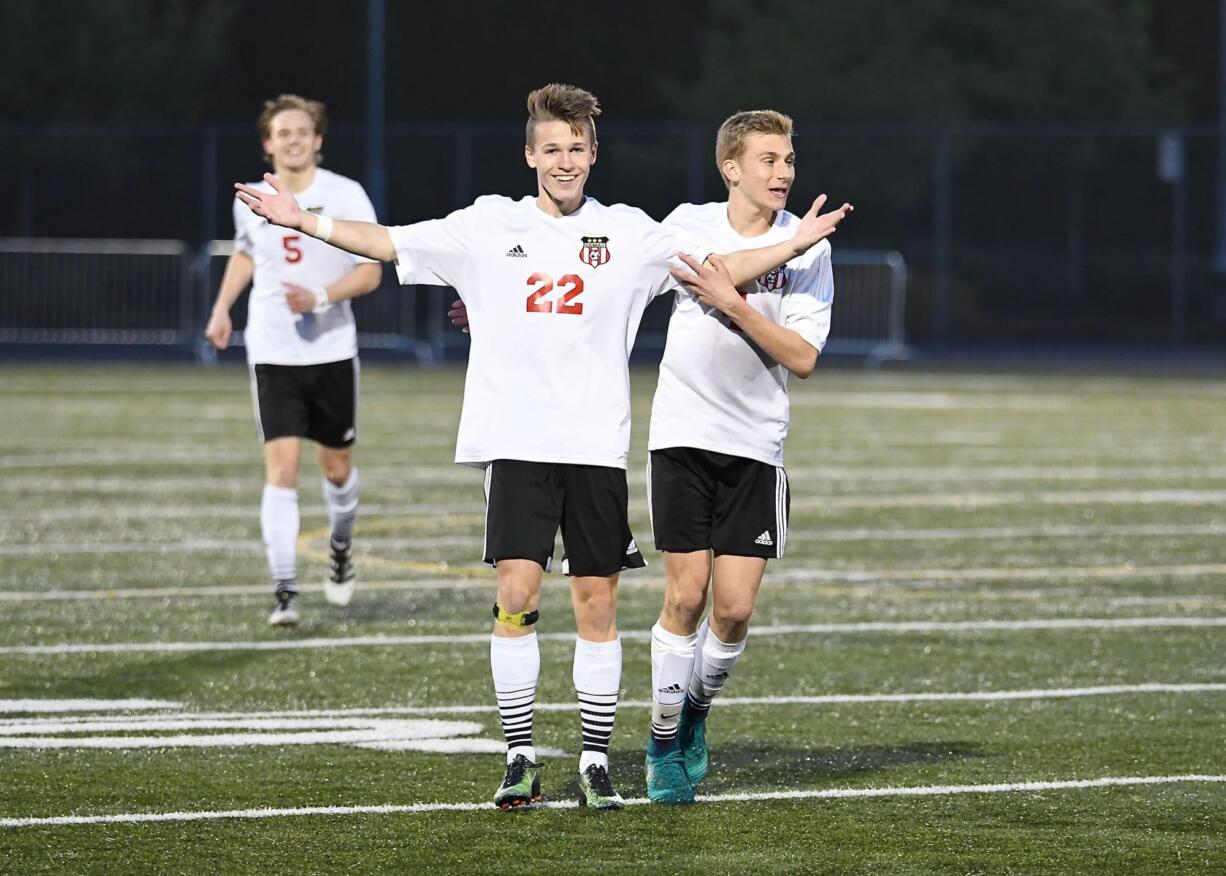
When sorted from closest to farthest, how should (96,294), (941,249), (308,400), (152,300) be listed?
(308,400) < (152,300) < (96,294) < (941,249)

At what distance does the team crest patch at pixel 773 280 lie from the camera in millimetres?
6680

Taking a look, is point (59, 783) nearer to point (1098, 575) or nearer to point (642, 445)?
point (1098, 575)

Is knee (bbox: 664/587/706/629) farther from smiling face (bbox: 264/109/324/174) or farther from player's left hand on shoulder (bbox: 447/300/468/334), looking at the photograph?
smiling face (bbox: 264/109/324/174)

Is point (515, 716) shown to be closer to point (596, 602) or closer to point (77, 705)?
point (596, 602)

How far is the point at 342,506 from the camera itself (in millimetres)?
10406

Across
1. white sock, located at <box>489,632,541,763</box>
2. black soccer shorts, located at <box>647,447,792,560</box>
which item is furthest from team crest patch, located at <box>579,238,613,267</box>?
white sock, located at <box>489,632,541,763</box>

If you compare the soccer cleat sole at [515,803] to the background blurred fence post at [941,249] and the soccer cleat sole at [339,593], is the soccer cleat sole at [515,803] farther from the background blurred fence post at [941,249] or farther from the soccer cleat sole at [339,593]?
the background blurred fence post at [941,249]

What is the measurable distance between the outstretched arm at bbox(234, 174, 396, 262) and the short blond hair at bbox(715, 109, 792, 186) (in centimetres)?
100

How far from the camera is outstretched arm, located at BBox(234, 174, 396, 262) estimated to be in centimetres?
623

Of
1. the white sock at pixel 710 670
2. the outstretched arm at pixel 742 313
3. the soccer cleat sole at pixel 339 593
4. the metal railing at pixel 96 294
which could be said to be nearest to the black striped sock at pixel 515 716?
the white sock at pixel 710 670

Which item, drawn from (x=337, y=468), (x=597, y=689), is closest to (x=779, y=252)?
(x=597, y=689)

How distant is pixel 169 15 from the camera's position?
3828 centimetres

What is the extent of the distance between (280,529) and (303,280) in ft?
3.67

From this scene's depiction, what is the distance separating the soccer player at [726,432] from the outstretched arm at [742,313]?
12 cm
